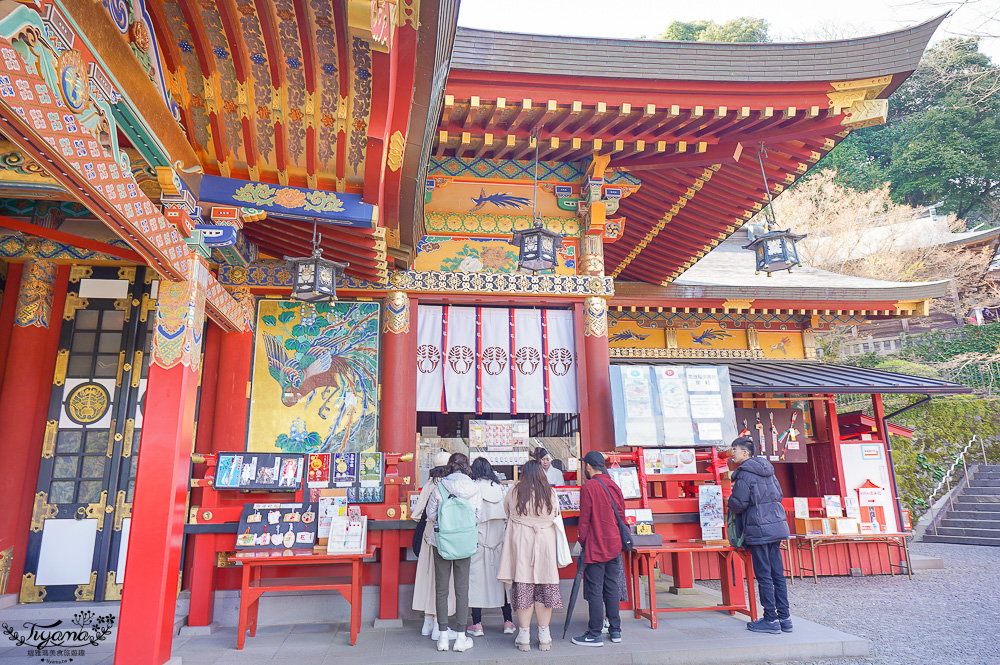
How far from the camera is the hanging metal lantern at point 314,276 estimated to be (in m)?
5.61

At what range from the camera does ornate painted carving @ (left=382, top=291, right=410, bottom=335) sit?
22.7 feet

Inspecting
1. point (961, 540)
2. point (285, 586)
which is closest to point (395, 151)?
point (285, 586)

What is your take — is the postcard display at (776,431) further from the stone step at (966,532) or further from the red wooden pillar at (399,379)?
the stone step at (966,532)

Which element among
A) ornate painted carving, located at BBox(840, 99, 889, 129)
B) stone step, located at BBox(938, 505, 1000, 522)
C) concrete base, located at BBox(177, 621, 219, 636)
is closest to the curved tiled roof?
ornate painted carving, located at BBox(840, 99, 889, 129)

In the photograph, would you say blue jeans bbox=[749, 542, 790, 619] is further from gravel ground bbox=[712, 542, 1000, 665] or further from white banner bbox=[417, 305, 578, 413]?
white banner bbox=[417, 305, 578, 413]

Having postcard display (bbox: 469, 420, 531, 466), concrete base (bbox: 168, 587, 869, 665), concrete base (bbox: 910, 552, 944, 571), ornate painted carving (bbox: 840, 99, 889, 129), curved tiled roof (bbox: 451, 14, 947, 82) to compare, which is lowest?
concrete base (bbox: 910, 552, 944, 571)

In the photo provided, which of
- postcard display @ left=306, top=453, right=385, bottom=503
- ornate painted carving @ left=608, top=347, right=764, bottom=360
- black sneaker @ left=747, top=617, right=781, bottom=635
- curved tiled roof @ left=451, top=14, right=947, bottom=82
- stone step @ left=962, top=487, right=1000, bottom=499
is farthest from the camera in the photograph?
stone step @ left=962, top=487, right=1000, bottom=499

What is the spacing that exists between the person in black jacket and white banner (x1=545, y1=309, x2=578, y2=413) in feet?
7.64

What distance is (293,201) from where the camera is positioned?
16.9 feet

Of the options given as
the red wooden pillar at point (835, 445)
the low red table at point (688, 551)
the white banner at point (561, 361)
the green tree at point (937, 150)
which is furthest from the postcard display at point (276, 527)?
the green tree at point (937, 150)

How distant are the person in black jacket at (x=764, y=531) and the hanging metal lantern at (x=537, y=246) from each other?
107 inches

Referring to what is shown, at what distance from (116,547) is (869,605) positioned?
8113mm

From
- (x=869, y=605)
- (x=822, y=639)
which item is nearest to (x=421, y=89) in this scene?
(x=822, y=639)

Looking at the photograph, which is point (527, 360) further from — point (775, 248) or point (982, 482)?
point (982, 482)
